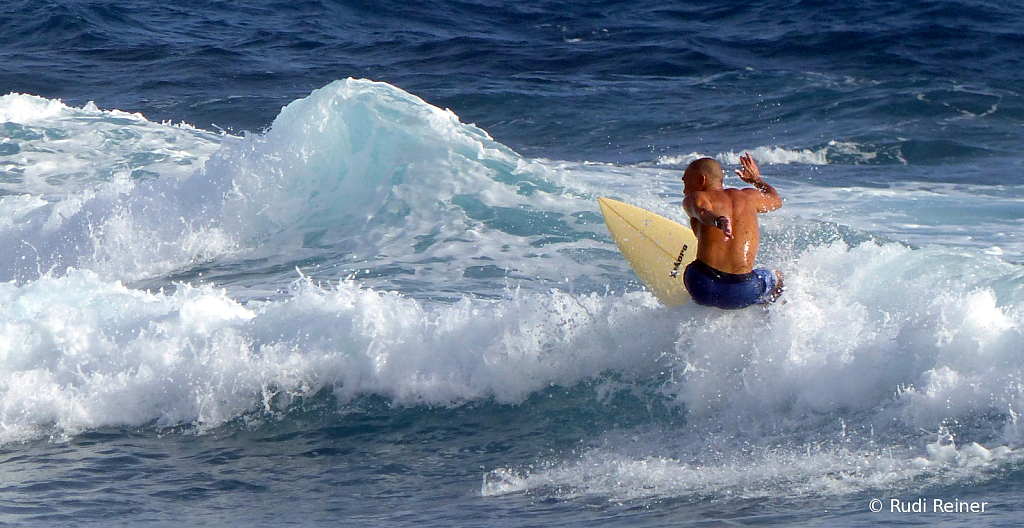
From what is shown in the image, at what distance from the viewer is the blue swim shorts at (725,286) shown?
5133 mm

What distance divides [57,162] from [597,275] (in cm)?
788

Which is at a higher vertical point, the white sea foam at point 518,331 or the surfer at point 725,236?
the surfer at point 725,236

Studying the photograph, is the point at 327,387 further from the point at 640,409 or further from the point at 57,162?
the point at 57,162

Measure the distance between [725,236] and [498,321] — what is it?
1.68 m

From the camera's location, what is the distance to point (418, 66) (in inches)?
741

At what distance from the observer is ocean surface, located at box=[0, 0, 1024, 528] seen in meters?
4.60

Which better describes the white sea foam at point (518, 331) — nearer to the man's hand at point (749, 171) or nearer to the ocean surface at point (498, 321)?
the ocean surface at point (498, 321)

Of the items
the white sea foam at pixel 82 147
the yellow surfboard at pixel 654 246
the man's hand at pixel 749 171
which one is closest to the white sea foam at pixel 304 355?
the yellow surfboard at pixel 654 246

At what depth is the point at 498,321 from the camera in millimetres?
6047

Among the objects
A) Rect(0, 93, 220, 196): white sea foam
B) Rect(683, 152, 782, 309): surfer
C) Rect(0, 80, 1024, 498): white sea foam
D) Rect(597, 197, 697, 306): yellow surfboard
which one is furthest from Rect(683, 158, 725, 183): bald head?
Rect(0, 93, 220, 196): white sea foam

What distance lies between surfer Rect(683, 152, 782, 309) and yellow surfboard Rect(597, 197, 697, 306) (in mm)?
401

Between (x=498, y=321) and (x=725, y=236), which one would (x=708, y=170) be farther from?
(x=498, y=321)

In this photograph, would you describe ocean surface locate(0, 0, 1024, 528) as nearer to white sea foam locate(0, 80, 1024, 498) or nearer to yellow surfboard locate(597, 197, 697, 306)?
white sea foam locate(0, 80, 1024, 498)

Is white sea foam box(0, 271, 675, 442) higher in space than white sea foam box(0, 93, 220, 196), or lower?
lower
